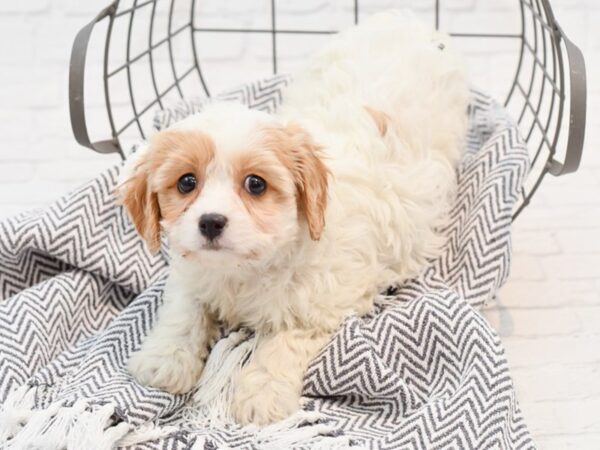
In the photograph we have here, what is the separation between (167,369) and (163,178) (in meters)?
0.51

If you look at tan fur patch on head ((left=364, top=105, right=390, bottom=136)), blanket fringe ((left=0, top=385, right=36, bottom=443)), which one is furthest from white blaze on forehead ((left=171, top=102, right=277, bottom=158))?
blanket fringe ((left=0, top=385, right=36, bottom=443))

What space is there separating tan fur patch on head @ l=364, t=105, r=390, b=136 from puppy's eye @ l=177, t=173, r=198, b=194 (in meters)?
0.72

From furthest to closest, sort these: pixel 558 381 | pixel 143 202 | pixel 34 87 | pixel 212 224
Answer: pixel 34 87, pixel 558 381, pixel 143 202, pixel 212 224

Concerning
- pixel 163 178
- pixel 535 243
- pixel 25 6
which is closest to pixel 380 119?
pixel 163 178

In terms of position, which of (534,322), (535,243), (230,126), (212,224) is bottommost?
(534,322)

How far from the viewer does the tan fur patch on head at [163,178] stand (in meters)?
2.03

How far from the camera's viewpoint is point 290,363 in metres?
2.23

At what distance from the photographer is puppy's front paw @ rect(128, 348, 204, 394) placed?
2.23 m

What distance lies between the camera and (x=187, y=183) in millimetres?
2068

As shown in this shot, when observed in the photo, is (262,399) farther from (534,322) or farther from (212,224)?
(534,322)

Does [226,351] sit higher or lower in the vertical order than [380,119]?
lower

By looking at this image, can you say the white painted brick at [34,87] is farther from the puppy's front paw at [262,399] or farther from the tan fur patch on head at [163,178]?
the puppy's front paw at [262,399]

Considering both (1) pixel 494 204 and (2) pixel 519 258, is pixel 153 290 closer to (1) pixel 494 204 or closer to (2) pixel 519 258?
(1) pixel 494 204

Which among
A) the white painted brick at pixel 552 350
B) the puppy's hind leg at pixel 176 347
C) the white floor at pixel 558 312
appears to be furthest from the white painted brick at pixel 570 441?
the puppy's hind leg at pixel 176 347
